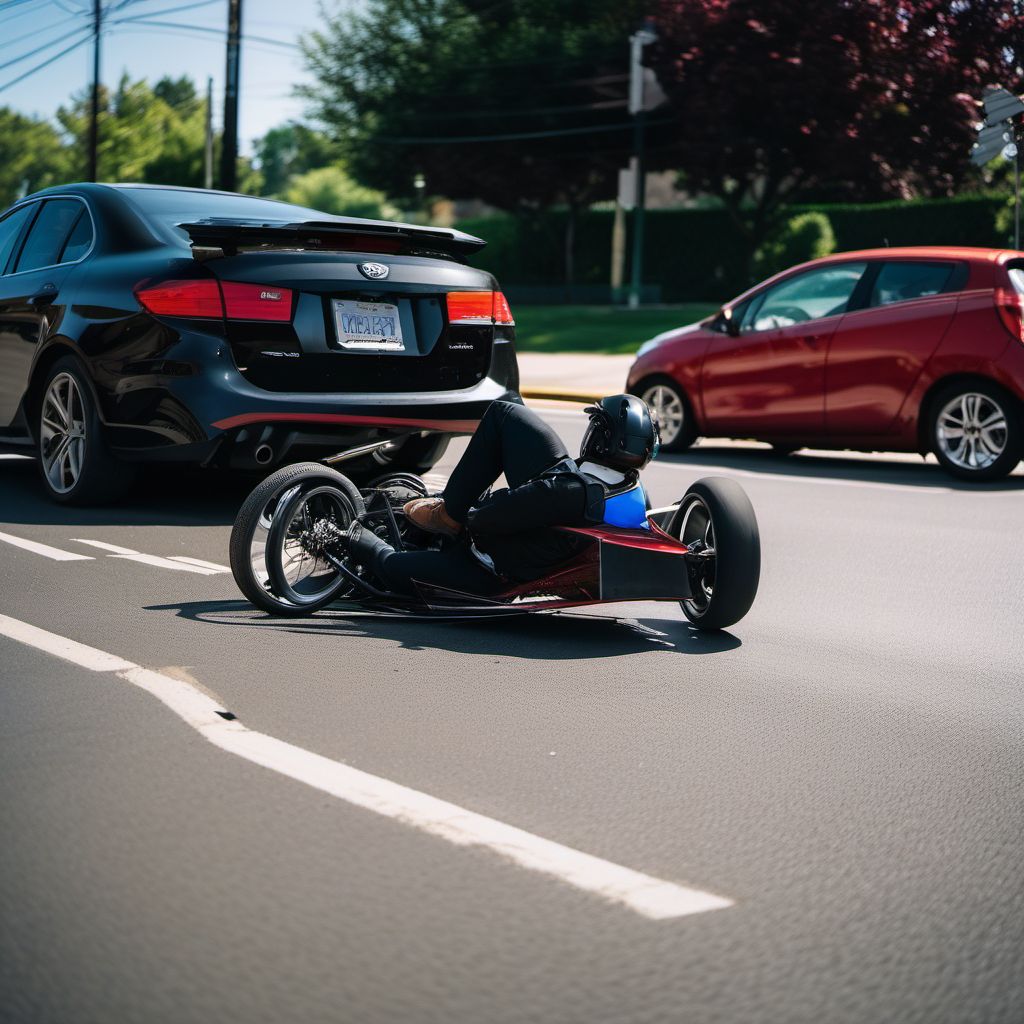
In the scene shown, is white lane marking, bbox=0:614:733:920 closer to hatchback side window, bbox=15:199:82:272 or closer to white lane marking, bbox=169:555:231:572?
white lane marking, bbox=169:555:231:572

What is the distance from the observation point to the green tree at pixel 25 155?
385 ft

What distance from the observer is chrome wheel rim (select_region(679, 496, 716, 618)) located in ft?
19.1

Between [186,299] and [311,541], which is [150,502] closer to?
[186,299]

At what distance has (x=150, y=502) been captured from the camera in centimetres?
883

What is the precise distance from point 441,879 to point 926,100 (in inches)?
1261

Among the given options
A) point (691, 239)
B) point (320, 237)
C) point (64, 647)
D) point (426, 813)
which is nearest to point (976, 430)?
point (320, 237)

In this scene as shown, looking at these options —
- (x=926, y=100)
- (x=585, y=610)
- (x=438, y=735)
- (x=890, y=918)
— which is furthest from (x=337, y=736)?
(x=926, y=100)

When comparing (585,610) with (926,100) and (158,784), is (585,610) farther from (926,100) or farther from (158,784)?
(926,100)

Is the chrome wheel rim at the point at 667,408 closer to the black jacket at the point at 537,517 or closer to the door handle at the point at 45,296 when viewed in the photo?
the door handle at the point at 45,296

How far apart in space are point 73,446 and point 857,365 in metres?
5.81

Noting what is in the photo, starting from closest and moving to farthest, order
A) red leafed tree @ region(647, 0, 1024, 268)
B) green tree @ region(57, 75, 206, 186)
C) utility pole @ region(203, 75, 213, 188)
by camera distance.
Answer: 1. red leafed tree @ region(647, 0, 1024, 268)
2. utility pole @ region(203, 75, 213, 188)
3. green tree @ region(57, 75, 206, 186)

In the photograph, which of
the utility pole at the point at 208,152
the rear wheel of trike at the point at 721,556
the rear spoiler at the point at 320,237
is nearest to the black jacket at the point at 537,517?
the rear wheel of trike at the point at 721,556

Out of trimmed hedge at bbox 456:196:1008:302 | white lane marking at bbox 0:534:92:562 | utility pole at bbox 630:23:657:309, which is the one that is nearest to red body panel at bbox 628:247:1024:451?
white lane marking at bbox 0:534:92:562

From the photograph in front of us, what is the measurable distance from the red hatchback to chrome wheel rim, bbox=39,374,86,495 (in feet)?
18.7
